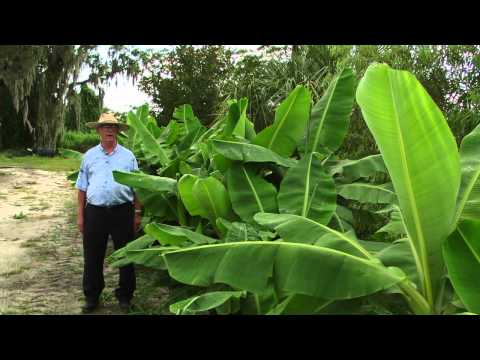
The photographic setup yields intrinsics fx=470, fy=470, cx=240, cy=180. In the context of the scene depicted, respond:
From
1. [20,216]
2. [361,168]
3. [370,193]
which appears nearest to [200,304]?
[370,193]

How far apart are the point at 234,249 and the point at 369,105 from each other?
0.94 m

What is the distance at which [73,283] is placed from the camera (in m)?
5.25

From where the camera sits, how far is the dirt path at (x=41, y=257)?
4.60m

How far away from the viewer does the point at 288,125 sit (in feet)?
13.1

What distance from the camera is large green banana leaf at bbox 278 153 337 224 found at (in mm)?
2973

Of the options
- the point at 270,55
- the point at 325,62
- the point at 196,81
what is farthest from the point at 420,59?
the point at 196,81

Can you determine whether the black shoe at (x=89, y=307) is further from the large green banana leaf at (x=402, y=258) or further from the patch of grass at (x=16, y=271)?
the large green banana leaf at (x=402, y=258)

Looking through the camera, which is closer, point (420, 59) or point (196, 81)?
point (420, 59)

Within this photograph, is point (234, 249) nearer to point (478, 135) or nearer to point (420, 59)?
point (478, 135)

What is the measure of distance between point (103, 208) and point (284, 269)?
91.9 inches

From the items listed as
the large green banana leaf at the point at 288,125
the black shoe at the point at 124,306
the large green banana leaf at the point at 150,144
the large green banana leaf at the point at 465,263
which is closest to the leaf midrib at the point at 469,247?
the large green banana leaf at the point at 465,263

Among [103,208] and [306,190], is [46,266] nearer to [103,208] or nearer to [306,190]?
[103,208]

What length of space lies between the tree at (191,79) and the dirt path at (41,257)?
5.29 metres

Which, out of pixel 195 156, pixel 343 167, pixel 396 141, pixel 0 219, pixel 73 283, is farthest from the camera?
pixel 0 219
